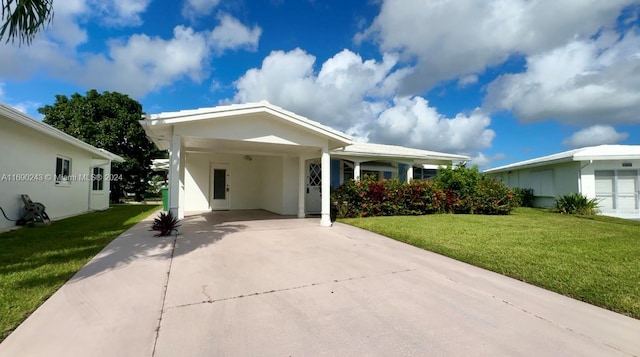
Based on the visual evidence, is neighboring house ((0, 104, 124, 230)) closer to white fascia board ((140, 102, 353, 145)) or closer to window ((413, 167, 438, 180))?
white fascia board ((140, 102, 353, 145))

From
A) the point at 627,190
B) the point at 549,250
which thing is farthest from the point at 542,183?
the point at 549,250

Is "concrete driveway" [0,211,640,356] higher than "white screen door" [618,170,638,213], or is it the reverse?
"white screen door" [618,170,638,213]

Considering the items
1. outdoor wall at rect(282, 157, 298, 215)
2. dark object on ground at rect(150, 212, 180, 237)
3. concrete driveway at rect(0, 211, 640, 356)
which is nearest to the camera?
concrete driveway at rect(0, 211, 640, 356)

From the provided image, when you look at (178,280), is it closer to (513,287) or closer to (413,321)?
(413,321)

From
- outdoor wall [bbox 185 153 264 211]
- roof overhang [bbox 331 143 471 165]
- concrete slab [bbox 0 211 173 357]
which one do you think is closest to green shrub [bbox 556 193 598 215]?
roof overhang [bbox 331 143 471 165]

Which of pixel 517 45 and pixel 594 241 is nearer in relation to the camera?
pixel 594 241

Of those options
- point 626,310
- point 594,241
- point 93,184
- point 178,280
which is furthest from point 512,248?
point 93,184

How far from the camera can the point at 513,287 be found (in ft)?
15.6

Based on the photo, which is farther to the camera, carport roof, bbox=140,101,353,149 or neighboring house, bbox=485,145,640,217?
neighboring house, bbox=485,145,640,217

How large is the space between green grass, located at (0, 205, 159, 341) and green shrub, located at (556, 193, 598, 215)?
1922 cm

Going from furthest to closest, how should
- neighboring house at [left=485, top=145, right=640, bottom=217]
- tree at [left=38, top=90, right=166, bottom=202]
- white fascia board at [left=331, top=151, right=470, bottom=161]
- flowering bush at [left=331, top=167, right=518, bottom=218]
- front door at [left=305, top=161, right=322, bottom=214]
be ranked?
tree at [left=38, top=90, right=166, bottom=202], white fascia board at [left=331, top=151, right=470, bottom=161], neighboring house at [left=485, top=145, right=640, bottom=217], front door at [left=305, top=161, right=322, bottom=214], flowering bush at [left=331, top=167, right=518, bottom=218]

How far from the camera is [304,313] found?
365 centimetres

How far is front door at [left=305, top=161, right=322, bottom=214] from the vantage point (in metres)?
14.2

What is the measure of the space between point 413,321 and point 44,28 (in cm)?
800
